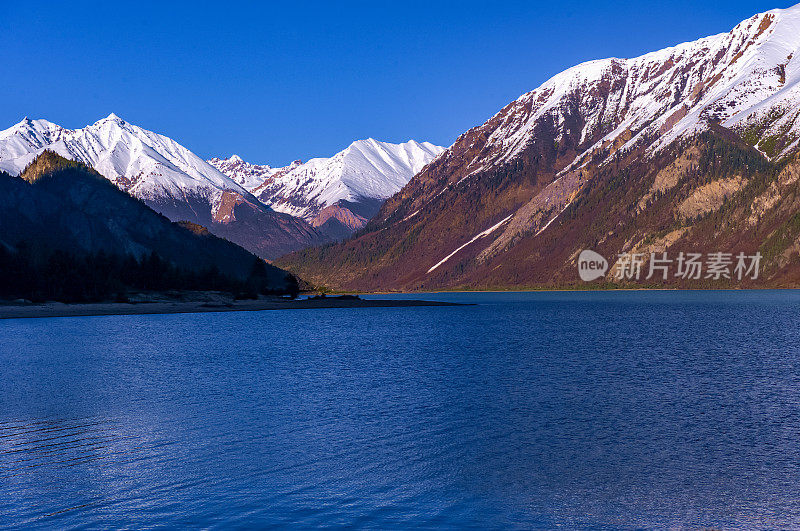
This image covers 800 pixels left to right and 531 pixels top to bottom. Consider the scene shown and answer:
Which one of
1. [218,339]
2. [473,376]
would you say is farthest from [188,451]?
[218,339]

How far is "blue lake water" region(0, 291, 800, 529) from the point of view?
2664 cm

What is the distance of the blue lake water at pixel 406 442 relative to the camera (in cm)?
2664

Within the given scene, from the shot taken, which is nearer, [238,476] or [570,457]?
[238,476]

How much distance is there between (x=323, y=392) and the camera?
182 feet

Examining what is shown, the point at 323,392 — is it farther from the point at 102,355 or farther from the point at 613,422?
the point at 102,355

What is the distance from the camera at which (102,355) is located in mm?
88875

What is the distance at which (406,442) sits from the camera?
37.7 meters

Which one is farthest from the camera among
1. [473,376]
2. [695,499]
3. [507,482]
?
[473,376]

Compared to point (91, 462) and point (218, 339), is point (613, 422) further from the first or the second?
point (218, 339)

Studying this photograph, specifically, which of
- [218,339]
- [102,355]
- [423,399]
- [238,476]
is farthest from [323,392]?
[218,339]

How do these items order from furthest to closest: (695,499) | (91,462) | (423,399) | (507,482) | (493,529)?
(423,399) → (91,462) → (507,482) → (695,499) → (493,529)

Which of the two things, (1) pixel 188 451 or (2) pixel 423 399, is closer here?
(1) pixel 188 451

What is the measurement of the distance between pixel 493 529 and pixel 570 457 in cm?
1100

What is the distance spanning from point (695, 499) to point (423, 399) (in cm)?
2594
